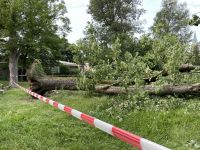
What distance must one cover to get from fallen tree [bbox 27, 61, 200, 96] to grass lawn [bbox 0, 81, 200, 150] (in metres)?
0.57

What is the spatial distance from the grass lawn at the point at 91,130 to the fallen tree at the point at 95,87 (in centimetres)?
57

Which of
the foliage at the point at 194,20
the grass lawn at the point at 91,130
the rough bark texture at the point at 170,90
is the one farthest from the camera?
the rough bark texture at the point at 170,90

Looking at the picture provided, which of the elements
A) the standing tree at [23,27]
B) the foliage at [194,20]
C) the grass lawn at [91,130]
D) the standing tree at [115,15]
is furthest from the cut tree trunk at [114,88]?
the standing tree at [115,15]

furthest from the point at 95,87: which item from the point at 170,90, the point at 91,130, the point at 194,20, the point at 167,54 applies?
the point at 194,20

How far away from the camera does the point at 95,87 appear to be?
1011cm

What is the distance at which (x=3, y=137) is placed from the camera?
21.2 feet

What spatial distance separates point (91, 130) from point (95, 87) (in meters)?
3.35

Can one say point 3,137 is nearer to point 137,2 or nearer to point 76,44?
point 76,44

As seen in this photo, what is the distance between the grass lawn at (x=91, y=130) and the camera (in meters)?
5.96

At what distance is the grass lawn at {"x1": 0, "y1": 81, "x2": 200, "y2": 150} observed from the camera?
19.6 feet

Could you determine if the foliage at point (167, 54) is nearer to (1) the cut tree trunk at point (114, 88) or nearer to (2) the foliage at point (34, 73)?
(1) the cut tree trunk at point (114, 88)

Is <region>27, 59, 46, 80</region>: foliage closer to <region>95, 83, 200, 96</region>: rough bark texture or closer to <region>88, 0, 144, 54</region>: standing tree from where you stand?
<region>95, 83, 200, 96</region>: rough bark texture

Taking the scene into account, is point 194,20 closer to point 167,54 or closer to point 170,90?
point 167,54

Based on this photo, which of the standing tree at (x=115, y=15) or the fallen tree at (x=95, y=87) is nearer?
the fallen tree at (x=95, y=87)
